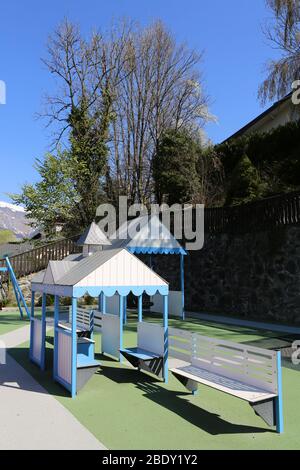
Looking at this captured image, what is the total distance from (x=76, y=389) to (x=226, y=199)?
17111mm

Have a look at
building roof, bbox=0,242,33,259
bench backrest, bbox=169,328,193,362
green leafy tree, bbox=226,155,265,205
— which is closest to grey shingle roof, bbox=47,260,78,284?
bench backrest, bbox=169,328,193,362

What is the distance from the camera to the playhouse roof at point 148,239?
15.7 meters

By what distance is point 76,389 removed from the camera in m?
6.73

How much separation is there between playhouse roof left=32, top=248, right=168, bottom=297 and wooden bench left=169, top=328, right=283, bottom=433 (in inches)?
41.4

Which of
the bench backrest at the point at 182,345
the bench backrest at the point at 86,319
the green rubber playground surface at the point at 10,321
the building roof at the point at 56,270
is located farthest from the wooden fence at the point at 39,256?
the bench backrest at the point at 182,345

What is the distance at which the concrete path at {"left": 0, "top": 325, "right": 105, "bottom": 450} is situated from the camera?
4625 mm

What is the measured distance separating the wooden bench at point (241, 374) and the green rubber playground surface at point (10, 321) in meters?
8.34

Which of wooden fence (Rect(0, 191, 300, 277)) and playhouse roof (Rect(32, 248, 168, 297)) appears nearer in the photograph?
playhouse roof (Rect(32, 248, 168, 297))

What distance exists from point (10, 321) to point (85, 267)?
9.79m

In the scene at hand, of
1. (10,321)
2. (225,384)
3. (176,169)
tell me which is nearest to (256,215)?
(10,321)

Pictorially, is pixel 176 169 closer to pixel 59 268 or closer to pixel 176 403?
pixel 59 268

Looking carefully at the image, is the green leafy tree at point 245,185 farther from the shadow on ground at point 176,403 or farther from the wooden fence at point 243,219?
the shadow on ground at point 176,403

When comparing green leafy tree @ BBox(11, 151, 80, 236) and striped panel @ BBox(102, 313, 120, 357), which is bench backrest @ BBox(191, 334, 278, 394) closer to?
striped panel @ BBox(102, 313, 120, 357)
